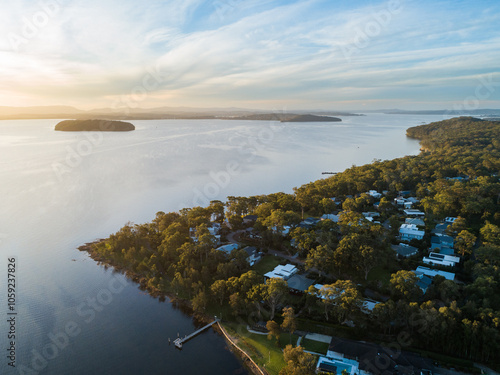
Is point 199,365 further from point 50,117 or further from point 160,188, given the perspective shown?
point 50,117

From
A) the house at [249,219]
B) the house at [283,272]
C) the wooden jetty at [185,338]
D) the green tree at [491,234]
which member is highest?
the green tree at [491,234]

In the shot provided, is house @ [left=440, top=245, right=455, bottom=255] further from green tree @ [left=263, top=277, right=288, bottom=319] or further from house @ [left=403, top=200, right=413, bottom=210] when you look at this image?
green tree @ [left=263, top=277, right=288, bottom=319]

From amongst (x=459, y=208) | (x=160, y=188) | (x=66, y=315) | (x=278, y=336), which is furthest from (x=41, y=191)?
(x=459, y=208)

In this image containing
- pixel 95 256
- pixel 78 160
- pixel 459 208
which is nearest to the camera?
pixel 95 256

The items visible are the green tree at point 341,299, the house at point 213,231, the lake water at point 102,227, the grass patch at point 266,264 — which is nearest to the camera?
the green tree at point 341,299

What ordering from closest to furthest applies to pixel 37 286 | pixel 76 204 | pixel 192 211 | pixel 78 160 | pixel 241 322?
pixel 241 322 < pixel 37 286 < pixel 192 211 < pixel 76 204 < pixel 78 160

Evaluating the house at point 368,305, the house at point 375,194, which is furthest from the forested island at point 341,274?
the house at point 375,194

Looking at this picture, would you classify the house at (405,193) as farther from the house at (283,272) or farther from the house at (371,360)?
the house at (371,360)
